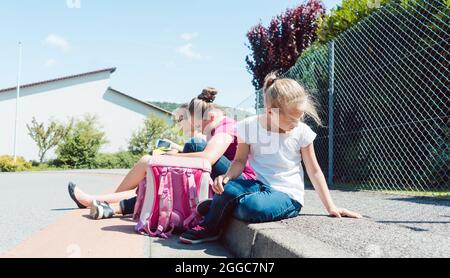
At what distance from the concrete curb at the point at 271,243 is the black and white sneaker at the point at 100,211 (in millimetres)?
1275

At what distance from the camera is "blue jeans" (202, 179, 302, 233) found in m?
2.40

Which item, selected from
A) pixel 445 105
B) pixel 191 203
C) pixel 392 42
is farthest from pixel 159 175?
pixel 392 42

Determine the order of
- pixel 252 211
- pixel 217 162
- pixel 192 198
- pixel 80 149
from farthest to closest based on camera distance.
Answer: pixel 80 149 < pixel 217 162 < pixel 192 198 < pixel 252 211

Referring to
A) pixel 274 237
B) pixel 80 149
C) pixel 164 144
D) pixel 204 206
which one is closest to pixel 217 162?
pixel 204 206

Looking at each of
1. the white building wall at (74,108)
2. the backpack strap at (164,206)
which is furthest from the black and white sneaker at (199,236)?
Answer: the white building wall at (74,108)

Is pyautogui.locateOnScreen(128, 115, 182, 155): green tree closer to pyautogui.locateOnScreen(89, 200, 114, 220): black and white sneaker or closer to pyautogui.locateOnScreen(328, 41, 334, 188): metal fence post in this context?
pyautogui.locateOnScreen(328, 41, 334, 188): metal fence post

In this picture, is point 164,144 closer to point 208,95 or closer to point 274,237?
point 208,95

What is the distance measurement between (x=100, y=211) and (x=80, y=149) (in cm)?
2254

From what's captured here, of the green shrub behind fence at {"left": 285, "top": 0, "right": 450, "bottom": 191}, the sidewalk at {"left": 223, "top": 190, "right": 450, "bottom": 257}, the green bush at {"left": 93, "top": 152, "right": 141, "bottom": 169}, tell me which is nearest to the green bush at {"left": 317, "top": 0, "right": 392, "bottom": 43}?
the green shrub behind fence at {"left": 285, "top": 0, "right": 450, "bottom": 191}

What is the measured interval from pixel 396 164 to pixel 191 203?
294cm

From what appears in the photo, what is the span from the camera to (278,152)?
2.58 metres

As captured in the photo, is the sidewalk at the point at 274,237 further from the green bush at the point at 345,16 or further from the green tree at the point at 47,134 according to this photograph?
the green tree at the point at 47,134

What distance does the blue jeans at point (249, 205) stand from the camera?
240cm
